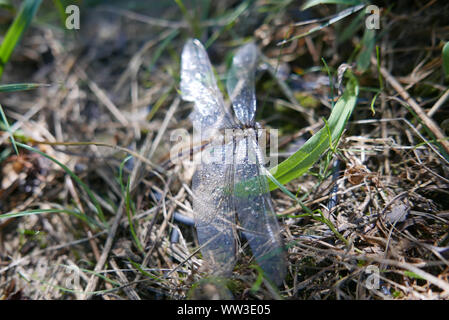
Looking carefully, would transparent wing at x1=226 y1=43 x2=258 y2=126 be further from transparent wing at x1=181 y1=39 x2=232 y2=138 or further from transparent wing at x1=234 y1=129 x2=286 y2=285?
transparent wing at x1=234 y1=129 x2=286 y2=285

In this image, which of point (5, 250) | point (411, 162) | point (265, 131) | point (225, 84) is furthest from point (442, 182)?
point (5, 250)

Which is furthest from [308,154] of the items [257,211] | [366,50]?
[366,50]

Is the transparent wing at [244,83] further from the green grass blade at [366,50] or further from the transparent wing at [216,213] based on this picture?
the green grass blade at [366,50]

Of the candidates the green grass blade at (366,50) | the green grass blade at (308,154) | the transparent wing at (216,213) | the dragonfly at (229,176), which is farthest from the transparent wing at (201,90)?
the green grass blade at (366,50)

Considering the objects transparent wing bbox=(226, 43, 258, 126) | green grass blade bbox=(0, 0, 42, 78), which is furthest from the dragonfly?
green grass blade bbox=(0, 0, 42, 78)

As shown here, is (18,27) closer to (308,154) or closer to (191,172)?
(191,172)

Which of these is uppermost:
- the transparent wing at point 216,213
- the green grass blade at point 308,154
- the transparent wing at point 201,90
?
the transparent wing at point 201,90

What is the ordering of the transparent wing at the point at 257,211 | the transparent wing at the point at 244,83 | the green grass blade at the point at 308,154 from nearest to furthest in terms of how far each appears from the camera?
the transparent wing at the point at 257,211 < the green grass blade at the point at 308,154 < the transparent wing at the point at 244,83

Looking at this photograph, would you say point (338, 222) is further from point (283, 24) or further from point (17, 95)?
point (17, 95)
